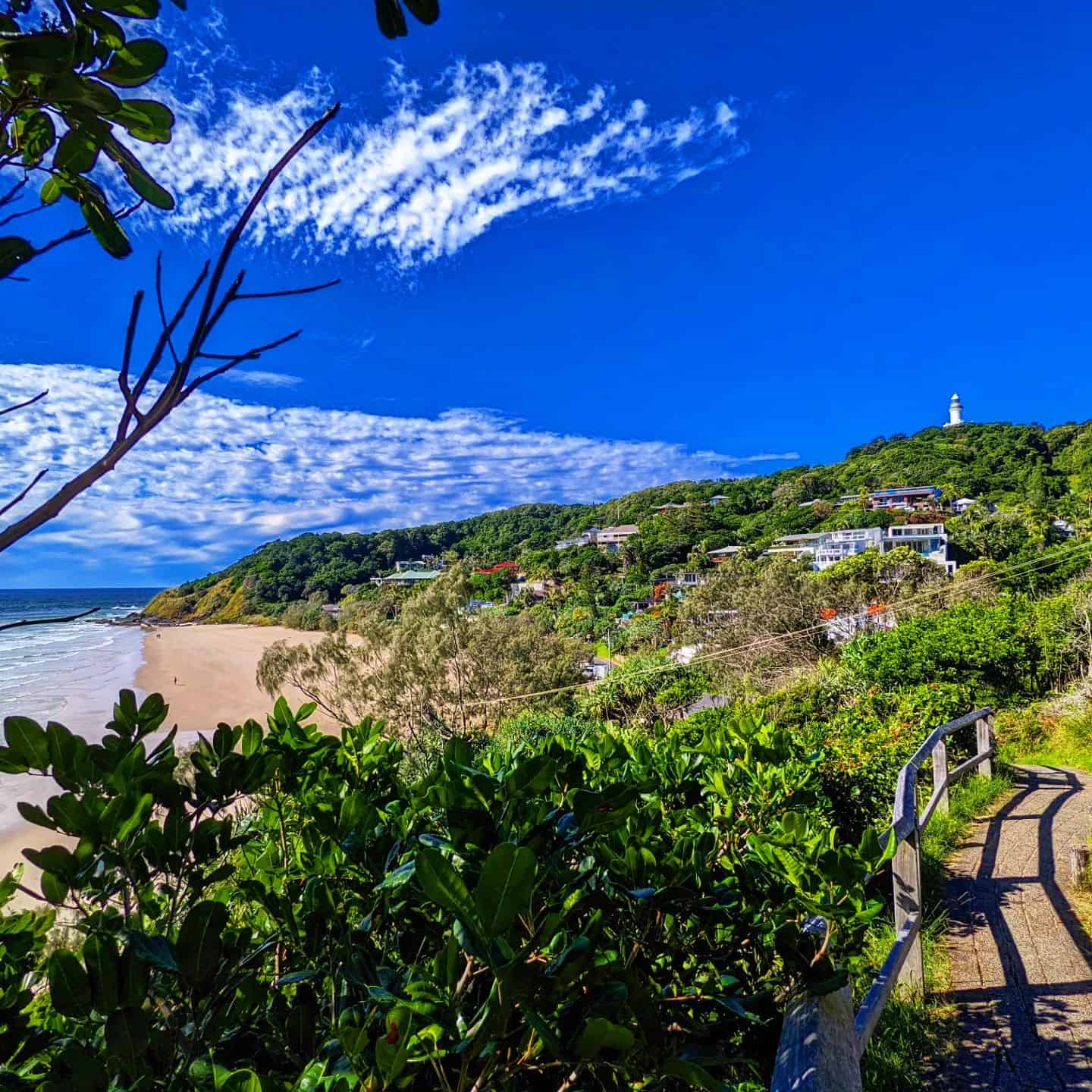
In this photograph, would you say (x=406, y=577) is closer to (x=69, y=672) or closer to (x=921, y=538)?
(x=69, y=672)

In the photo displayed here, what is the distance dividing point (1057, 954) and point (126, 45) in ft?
14.3

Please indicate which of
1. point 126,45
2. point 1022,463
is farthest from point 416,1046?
point 1022,463

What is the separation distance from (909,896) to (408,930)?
237 cm

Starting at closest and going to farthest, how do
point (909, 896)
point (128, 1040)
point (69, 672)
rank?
1. point (128, 1040)
2. point (909, 896)
3. point (69, 672)

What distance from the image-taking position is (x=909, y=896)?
2424 mm

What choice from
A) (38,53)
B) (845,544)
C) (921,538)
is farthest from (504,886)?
(845,544)

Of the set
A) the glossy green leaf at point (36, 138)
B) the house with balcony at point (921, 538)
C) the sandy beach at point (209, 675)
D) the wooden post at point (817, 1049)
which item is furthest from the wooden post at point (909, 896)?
the house with balcony at point (921, 538)

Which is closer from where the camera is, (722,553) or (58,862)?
(58,862)

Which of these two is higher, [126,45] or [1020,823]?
[126,45]

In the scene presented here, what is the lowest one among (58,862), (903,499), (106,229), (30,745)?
(58,862)

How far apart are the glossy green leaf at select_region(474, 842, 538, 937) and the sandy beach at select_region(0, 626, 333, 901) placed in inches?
222

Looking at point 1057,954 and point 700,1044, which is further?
point 1057,954

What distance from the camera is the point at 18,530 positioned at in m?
0.59

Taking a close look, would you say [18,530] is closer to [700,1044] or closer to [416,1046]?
[416,1046]
